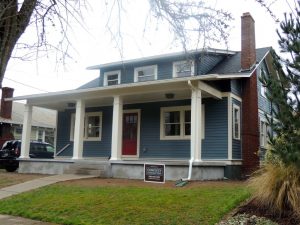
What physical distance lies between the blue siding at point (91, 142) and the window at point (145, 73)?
6.99 feet

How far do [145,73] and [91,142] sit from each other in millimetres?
4480

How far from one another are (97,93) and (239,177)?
6.92 metres

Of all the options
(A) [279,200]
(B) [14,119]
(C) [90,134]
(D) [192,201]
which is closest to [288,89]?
(A) [279,200]

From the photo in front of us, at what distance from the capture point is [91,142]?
65.7 ft

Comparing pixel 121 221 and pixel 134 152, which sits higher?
pixel 134 152

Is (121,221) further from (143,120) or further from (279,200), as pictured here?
(143,120)

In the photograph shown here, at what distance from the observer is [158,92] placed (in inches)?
619

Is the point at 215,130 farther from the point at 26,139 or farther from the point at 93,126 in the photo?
the point at 26,139

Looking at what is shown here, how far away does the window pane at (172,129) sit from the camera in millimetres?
17406

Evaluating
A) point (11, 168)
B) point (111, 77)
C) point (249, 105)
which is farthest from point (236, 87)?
point (11, 168)

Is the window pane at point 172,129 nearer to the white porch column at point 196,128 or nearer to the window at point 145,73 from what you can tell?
the window at point 145,73

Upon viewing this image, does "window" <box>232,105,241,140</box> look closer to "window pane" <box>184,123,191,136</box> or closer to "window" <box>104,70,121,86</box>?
"window pane" <box>184,123,191,136</box>

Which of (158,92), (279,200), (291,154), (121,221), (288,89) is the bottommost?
(121,221)

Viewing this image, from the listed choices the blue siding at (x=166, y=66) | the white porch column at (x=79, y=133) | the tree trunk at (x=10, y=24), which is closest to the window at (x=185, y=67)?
the blue siding at (x=166, y=66)
